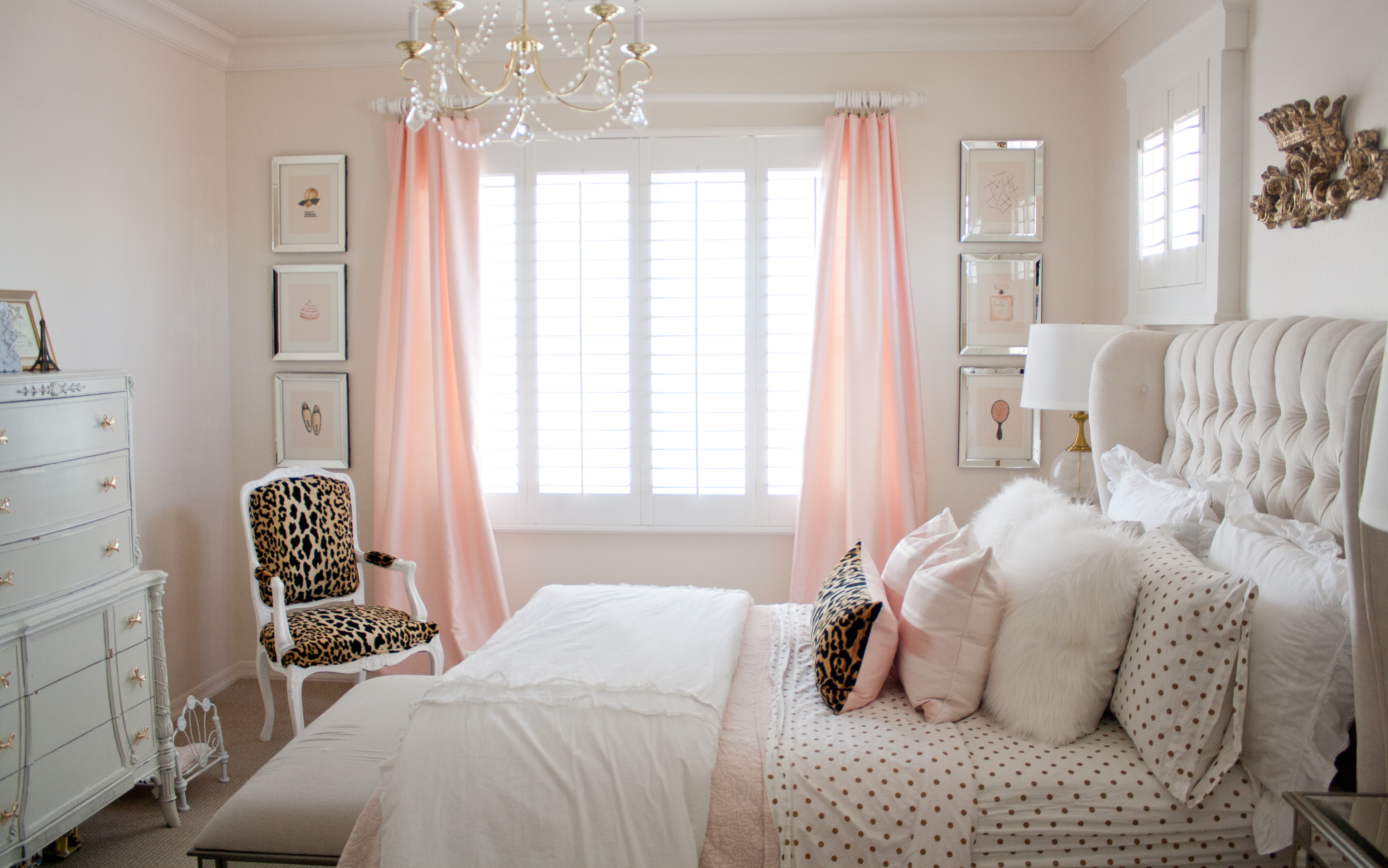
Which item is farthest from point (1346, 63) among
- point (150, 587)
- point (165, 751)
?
point (165, 751)

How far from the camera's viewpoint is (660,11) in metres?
3.63

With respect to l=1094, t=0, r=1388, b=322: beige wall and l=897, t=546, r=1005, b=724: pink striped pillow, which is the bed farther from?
l=1094, t=0, r=1388, b=322: beige wall

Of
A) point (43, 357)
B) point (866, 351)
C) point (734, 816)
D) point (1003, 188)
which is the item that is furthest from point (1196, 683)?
point (43, 357)

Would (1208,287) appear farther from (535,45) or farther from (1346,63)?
(535,45)

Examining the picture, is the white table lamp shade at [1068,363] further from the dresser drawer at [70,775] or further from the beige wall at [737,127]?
the dresser drawer at [70,775]

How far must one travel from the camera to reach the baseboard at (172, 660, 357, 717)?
375 cm

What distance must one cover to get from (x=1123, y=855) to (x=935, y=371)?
242cm

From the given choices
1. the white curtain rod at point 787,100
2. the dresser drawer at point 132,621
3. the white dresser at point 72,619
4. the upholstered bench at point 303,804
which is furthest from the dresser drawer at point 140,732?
the white curtain rod at point 787,100

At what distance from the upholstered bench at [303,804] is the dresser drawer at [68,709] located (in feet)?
2.05

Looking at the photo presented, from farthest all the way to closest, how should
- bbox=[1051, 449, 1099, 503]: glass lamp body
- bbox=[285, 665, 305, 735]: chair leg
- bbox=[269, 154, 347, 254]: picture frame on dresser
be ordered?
bbox=[269, 154, 347, 254]: picture frame on dresser
bbox=[1051, 449, 1099, 503]: glass lamp body
bbox=[285, 665, 305, 735]: chair leg

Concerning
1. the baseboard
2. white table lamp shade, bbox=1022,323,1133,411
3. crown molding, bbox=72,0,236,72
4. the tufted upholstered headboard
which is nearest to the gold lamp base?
white table lamp shade, bbox=1022,323,1133,411

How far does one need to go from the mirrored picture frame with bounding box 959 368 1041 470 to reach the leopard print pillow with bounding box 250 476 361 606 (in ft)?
8.73

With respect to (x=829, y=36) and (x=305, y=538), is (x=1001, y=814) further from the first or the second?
(x=829, y=36)

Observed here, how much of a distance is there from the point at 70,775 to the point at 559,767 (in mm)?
1636
